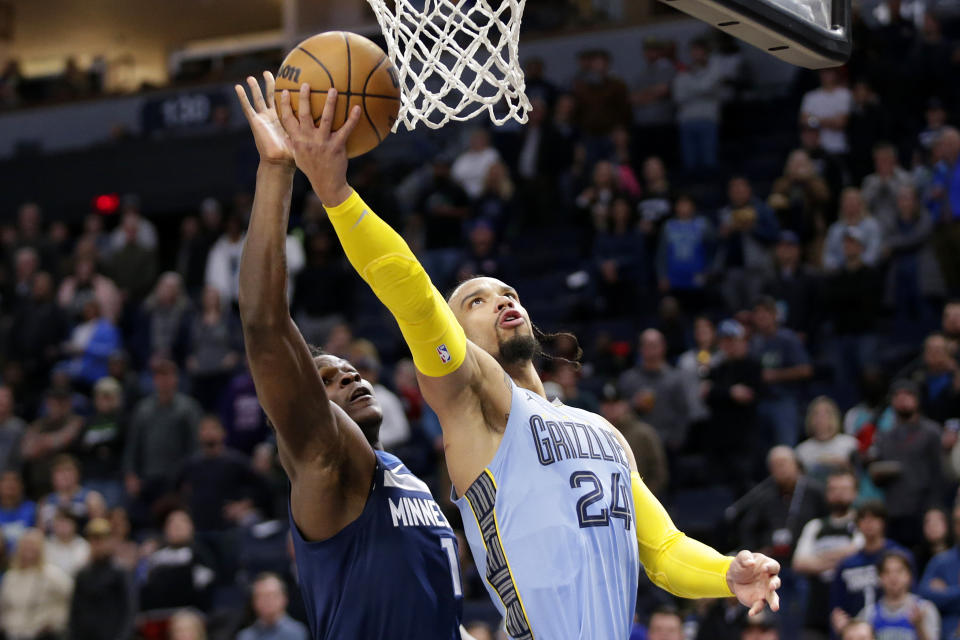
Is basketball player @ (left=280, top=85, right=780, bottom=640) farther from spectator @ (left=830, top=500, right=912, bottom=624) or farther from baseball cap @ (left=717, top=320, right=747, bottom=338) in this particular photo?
baseball cap @ (left=717, top=320, right=747, bottom=338)

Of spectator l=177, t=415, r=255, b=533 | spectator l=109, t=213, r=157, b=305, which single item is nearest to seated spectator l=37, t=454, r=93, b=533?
spectator l=177, t=415, r=255, b=533

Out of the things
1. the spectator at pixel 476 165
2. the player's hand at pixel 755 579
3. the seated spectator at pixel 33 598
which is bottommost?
the seated spectator at pixel 33 598

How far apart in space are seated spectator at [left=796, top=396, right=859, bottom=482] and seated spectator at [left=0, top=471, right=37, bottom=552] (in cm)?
657

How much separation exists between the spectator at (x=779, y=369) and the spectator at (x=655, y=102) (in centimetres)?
424

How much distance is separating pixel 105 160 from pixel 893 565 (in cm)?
1365

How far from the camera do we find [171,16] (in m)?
22.6

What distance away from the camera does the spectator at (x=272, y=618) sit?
371 inches

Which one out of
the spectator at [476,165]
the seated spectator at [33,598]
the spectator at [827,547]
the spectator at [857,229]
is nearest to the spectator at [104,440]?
the seated spectator at [33,598]

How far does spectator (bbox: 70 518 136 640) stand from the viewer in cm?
1061

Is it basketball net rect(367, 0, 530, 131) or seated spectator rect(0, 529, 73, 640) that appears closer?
basketball net rect(367, 0, 530, 131)

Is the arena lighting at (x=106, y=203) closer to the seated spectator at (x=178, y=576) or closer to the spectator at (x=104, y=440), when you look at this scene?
the spectator at (x=104, y=440)

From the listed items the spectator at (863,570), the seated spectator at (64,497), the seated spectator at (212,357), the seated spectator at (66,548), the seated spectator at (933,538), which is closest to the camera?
the spectator at (863,570)

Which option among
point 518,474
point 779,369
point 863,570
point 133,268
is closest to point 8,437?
point 133,268

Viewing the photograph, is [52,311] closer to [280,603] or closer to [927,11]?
[280,603]
